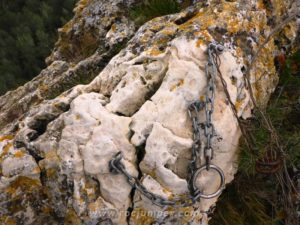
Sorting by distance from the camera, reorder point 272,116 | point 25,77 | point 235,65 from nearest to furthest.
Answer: point 235,65, point 272,116, point 25,77

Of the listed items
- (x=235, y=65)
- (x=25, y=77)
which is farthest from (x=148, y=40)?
(x=25, y=77)

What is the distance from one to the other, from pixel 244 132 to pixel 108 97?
1.05m

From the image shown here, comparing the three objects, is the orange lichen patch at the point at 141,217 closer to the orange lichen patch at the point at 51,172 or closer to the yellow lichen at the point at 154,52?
the orange lichen patch at the point at 51,172

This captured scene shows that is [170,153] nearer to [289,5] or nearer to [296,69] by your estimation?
[296,69]

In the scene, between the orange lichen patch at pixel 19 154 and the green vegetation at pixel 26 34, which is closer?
the orange lichen patch at pixel 19 154

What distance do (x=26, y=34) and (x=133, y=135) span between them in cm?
1449

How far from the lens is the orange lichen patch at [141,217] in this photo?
2.61m

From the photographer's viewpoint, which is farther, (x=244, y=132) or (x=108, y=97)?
(x=108, y=97)

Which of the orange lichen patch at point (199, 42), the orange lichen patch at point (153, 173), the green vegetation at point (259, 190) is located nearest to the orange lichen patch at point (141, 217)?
the orange lichen patch at point (153, 173)

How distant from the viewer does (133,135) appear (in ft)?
8.66

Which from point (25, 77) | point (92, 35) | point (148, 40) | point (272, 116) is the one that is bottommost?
point (25, 77)

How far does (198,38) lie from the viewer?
2791 mm

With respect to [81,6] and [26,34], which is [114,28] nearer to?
[81,6]

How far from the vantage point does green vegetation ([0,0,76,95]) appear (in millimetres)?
15344
